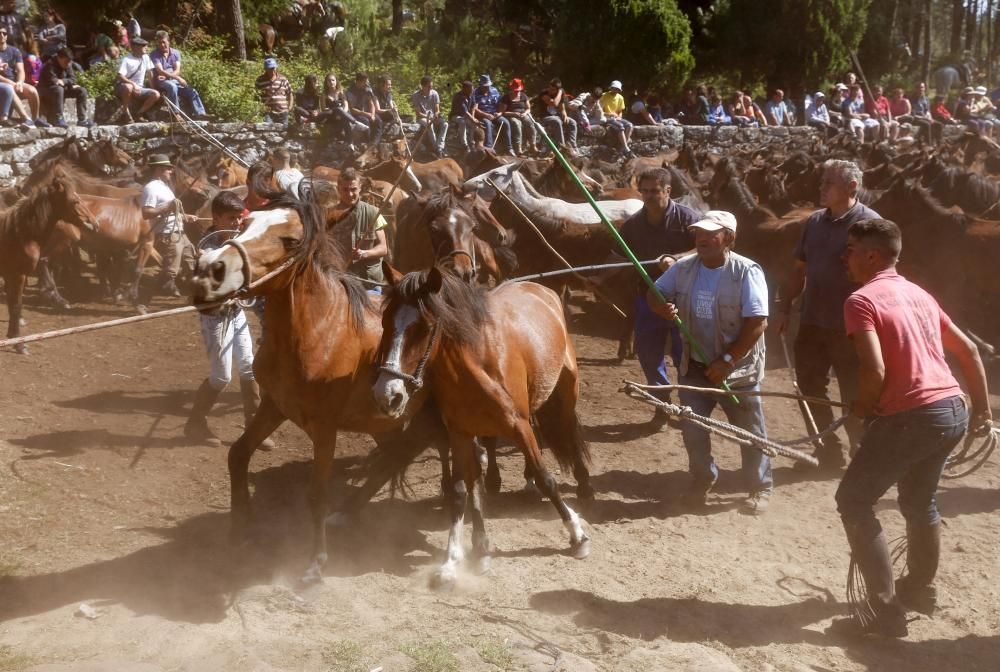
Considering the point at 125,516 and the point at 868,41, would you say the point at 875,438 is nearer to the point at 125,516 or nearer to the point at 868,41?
the point at 125,516

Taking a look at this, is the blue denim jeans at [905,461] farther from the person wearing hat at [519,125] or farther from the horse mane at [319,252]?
the person wearing hat at [519,125]

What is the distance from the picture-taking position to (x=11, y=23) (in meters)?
18.7

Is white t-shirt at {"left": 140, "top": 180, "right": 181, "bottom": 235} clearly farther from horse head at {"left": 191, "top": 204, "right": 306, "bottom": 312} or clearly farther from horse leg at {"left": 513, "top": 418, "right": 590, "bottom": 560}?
horse leg at {"left": 513, "top": 418, "right": 590, "bottom": 560}

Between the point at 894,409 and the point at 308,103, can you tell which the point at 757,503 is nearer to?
the point at 894,409

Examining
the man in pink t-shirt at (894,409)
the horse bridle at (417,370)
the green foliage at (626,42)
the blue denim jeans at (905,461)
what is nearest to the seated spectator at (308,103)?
the green foliage at (626,42)

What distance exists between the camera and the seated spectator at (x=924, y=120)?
3058cm

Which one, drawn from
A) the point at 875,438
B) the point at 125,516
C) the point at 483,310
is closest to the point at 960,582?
the point at 875,438

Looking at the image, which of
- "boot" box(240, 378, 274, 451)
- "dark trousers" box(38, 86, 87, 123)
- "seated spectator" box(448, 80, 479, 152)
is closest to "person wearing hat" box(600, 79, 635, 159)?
"seated spectator" box(448, 80, 479, 152)

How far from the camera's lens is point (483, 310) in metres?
5.53

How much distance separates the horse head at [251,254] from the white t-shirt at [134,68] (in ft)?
48.8

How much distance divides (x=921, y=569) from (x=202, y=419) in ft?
17.4

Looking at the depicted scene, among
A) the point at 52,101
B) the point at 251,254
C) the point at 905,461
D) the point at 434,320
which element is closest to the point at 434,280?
the point at 434,320

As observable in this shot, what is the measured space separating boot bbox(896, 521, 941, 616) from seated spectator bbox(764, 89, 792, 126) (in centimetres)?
2706

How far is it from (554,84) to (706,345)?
18.5 m
